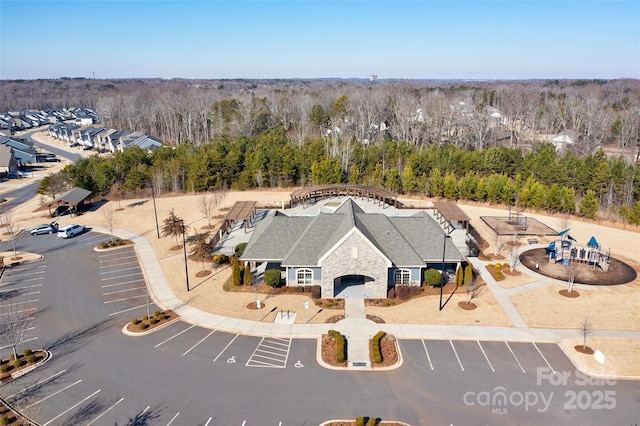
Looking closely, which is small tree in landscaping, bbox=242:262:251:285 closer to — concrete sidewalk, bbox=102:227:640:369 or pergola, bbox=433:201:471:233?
concrete sidewalk, bbox=102:227:640:369

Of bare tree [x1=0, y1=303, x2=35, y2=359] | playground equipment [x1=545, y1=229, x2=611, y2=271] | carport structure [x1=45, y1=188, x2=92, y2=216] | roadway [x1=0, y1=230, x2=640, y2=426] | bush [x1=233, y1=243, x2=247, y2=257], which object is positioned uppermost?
carport structure [x1=45, y1=188, x2=92, y2=216]

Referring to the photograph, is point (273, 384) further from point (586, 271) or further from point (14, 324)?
point (586, 271)

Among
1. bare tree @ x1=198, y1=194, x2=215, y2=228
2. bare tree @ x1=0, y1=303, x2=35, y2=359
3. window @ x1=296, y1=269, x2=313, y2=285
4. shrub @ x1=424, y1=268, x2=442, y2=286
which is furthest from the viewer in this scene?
bare tree @ x1=198, y1=194, x2=215, y2=228

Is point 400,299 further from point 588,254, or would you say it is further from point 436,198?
point 436,198

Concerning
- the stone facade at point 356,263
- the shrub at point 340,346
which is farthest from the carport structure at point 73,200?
the shrub at point 340,346

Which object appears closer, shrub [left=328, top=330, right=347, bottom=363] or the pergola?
shrub [left=328, top=330, right=347, bottom=363]

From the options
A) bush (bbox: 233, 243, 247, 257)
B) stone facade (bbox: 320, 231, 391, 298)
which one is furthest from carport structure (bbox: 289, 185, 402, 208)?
stone facade (bbox: 320, 231, 391, 298)

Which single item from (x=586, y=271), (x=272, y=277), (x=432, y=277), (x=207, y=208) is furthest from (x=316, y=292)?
(x=207, y=208)

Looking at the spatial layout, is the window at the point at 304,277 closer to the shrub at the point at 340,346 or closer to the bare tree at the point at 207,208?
the shrub at the point at 340,346

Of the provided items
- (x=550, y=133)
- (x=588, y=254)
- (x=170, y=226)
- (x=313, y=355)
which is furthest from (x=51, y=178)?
(x=550, y=133)
